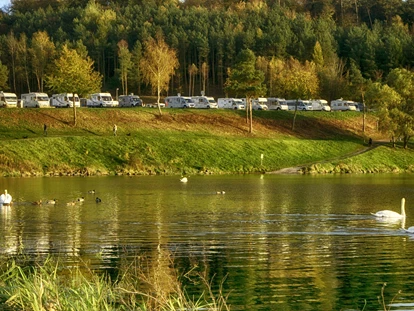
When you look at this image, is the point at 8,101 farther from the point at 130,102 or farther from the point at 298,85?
the point at 298,85

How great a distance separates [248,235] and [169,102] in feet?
344

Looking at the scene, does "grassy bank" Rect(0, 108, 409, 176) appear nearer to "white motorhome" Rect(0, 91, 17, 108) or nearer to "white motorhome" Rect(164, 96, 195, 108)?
"white motorhome" Rect(164, 96, 195, 108)

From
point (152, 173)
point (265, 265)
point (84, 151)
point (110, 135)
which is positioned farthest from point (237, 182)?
point (265, 265)

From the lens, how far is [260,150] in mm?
111000

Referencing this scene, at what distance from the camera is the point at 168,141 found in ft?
357

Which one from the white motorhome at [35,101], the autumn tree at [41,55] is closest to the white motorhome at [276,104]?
the white motorhome at [35,101]

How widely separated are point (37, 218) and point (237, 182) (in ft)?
121

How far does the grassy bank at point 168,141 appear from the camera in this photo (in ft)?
319

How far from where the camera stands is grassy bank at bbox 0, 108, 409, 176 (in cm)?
9728

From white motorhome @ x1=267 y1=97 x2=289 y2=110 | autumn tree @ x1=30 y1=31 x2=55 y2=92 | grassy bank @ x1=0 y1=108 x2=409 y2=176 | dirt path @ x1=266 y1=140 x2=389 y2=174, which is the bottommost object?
dirt path @ x1=266 y1=140 x2=389 y2=174

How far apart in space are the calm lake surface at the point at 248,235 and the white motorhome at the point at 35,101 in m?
55.4

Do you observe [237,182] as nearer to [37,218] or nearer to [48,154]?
[48,154]

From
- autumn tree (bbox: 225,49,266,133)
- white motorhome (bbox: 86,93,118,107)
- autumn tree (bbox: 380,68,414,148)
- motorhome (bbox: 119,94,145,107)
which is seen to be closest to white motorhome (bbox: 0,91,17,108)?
white motorhome (bbox: 86,93,118,107)

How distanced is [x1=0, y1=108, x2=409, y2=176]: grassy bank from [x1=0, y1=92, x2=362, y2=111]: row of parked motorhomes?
909 centimetres
